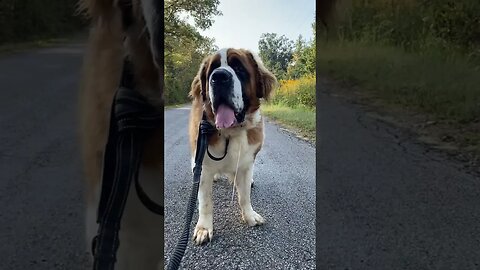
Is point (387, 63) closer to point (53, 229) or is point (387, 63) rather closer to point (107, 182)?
point (107, 182)

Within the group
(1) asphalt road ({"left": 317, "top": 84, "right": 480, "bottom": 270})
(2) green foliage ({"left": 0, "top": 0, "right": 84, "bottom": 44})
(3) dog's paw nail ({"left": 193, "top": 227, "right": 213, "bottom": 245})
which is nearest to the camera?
(2) green foliage ({"left": 0, "top": 0, "right": 84, "bottom": 44})

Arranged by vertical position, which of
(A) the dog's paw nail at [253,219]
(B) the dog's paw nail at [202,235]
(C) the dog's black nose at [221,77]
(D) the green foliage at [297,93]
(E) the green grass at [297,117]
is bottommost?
(B) the dog's paw nail at [202,235]

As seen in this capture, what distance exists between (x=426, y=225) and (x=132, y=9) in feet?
2.91

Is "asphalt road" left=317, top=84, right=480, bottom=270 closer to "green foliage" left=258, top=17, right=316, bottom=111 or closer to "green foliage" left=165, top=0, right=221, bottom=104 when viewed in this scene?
"green foliage" left=258, top=17, right=316, bottom=111

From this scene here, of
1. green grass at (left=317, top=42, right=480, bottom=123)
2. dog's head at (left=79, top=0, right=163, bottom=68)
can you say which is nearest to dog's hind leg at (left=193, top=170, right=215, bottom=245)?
dog's head at (left=79, top=0, right=163, bottom=68)

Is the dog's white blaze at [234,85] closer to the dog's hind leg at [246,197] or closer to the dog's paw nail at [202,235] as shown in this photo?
the dog's hind leg at [246,197]

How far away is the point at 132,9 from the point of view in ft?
3.74

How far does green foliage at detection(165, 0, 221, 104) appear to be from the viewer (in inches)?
48.7

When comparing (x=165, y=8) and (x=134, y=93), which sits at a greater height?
(x=165, y=8)

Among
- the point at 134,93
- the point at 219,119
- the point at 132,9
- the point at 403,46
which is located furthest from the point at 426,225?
the point at 132,9

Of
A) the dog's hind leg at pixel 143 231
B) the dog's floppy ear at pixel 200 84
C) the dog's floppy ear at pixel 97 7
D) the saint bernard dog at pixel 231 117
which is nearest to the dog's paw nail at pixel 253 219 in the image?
the saint bernard dog at pixel 231 117

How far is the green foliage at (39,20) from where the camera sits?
1.05 meters

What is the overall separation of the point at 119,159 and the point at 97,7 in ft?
1.20

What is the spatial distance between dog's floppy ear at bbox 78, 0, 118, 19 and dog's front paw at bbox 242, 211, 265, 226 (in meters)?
0.63
